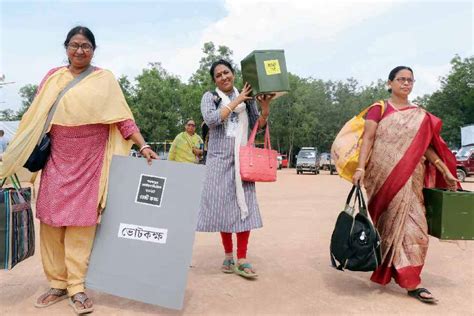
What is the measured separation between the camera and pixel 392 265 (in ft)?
11.7

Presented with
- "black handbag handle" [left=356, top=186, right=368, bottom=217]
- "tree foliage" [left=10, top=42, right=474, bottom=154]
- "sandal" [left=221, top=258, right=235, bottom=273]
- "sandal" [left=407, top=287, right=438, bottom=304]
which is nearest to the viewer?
"sandal" [left=407, top=287, right=438, bottom=304]

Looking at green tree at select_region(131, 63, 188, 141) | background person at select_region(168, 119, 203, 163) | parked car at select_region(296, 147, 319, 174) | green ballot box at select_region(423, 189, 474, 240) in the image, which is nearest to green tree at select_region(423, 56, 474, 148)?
parked car at select_region(296, 147, 319, 174)

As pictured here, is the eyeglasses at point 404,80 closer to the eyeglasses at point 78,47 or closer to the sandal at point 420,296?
the sandal at point 420,296

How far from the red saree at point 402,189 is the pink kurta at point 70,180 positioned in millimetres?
2210

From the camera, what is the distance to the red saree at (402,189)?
350 cm

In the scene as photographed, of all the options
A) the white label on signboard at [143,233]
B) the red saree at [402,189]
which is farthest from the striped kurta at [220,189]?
the red saree at [402,189]

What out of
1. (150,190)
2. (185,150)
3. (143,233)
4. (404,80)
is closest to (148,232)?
(143,233)

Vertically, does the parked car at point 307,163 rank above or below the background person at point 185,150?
below

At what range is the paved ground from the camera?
3158 millimetres

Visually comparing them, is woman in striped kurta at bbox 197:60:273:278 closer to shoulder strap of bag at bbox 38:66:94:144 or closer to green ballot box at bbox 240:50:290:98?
green ballot box at bbox 240:50:290:98

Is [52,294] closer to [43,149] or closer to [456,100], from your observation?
[43,149]

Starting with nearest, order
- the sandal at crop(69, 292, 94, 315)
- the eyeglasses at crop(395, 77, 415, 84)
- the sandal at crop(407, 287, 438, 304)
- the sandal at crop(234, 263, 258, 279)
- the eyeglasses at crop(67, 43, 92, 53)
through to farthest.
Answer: the sandal at crop(69, 292, 94, 315) → the eyeglasses at crop(67, 43, 92, 53) → the sandal at crop(407, 287, 438, 304) → the eyeglasses at crop(395, 77, 415, 84) → the sandal at crop(234, 263, 258, 279)

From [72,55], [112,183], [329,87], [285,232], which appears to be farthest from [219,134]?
[329,87]

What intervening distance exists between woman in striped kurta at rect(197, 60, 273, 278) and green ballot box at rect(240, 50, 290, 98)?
0.15 metres
